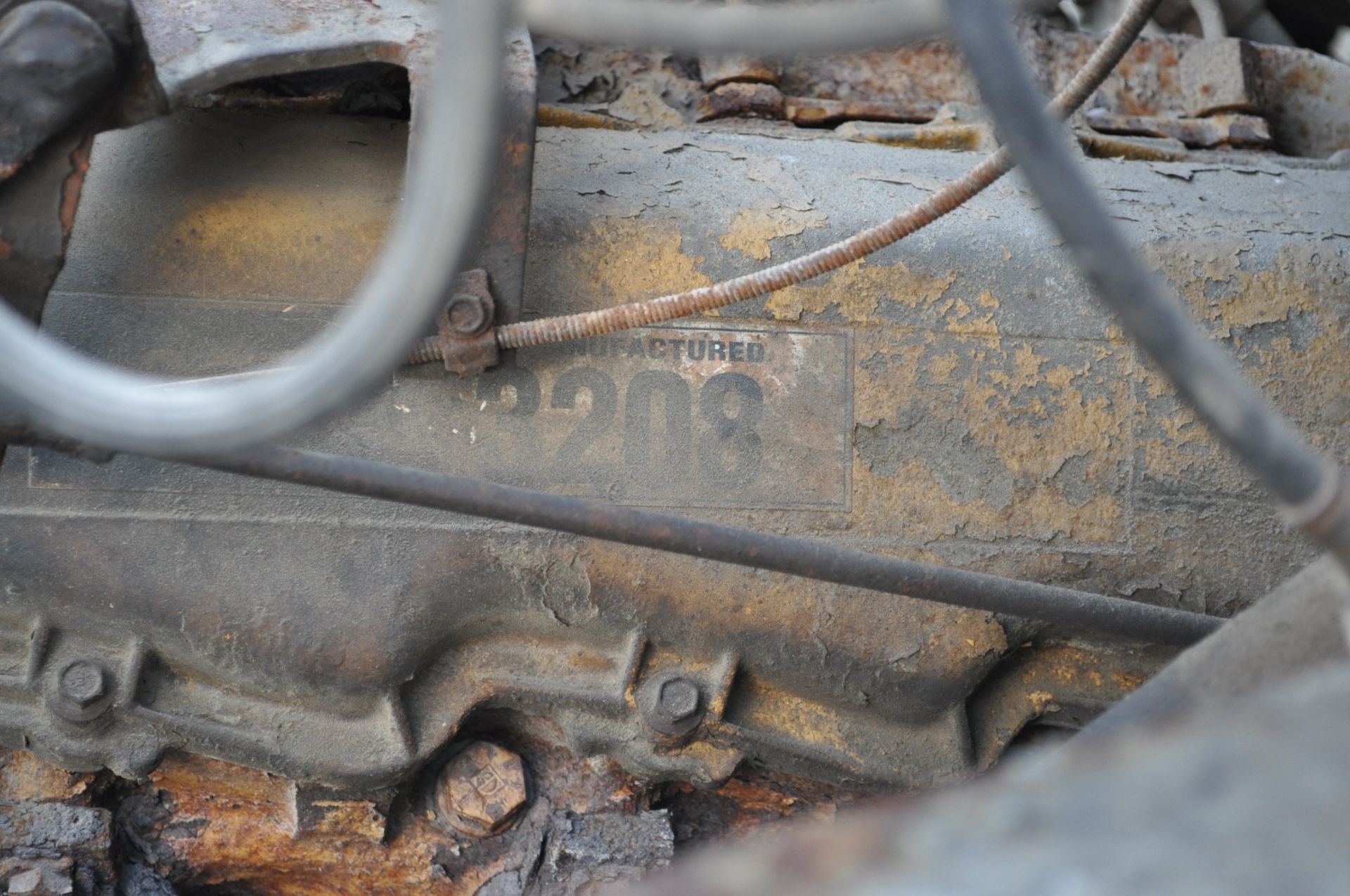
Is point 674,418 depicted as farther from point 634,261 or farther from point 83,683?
point 83,683

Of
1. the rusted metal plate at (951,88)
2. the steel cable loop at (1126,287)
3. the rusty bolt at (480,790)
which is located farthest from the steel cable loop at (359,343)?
the rusted metal plate at (951,88)

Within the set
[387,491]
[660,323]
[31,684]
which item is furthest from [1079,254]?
[31,684]

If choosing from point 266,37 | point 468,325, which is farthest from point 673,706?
point 266,37

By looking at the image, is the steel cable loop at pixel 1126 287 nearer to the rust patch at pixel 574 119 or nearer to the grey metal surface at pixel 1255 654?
the grey metal surface at pixel 1255 654

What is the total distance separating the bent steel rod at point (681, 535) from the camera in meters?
1.16

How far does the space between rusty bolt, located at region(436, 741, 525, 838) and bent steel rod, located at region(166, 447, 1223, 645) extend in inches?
17.3

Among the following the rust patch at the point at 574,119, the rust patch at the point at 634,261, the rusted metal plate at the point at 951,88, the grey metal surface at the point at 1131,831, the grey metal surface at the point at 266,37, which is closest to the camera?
the grey metal surface at the point at 1131,831

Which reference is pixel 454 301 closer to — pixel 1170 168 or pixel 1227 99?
pixel 1170 168

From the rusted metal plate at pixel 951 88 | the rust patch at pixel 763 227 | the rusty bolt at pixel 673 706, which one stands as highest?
the rusted metal plate at pixel 951 88

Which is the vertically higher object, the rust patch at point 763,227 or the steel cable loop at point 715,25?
the steel cable loop at point 715,25

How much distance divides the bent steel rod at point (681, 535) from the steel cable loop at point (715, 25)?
561 mm

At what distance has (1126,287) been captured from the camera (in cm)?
58

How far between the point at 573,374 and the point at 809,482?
1.05ft

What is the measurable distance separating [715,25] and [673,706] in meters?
0.97
